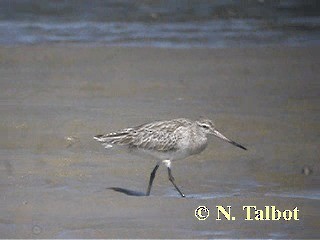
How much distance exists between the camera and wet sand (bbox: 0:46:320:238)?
9.72 metres

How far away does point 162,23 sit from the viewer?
19.9 metres

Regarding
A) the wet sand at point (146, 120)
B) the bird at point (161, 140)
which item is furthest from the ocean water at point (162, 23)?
the bird at point (161, 140)

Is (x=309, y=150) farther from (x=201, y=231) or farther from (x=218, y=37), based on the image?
(x=218, y=37)

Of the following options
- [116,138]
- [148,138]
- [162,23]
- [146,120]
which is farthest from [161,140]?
[162,23]

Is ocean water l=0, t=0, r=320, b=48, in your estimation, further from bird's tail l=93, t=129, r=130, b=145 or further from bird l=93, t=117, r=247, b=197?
bird's tail l=93, t=129, r=130, b=145

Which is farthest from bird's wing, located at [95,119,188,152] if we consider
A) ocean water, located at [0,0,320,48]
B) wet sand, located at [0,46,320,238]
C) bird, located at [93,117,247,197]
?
ocean water, located at [0,0,320,48]

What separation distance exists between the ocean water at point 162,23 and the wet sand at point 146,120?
0.87 metres

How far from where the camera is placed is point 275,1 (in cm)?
2200

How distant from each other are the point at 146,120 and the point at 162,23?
671 cm

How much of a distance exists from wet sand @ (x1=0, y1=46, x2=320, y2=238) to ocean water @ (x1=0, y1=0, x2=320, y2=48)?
87 centimetres

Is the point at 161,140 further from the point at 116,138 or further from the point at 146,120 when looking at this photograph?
the point at 146,120

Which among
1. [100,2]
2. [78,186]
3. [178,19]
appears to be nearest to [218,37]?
[178,19]

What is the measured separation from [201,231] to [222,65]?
6.94 metres

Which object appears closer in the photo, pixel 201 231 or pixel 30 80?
pixel 201 231
